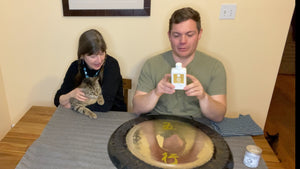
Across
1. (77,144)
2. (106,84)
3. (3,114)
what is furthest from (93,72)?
(3,114)

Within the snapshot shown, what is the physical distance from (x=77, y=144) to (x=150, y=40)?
960 mm

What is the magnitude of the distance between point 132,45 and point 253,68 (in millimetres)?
940

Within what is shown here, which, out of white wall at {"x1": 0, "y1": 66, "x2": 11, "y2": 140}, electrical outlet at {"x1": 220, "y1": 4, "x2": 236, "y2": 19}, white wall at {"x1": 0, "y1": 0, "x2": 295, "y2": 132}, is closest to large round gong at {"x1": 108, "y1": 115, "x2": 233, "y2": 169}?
white wall at {"x1": 0, "y1": 0, "x2": 295, "y2": 132}

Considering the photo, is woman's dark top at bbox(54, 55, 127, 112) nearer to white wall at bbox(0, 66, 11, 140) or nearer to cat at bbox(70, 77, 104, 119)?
cat at bbox(70, 77, 104, 119)

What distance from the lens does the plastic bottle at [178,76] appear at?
0.94 m

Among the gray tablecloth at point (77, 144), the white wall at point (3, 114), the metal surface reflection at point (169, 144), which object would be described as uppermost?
the metal surface reflection at point (169, 144)

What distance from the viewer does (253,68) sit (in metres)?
1.66

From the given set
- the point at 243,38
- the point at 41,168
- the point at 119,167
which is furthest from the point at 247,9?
the point at 41,168

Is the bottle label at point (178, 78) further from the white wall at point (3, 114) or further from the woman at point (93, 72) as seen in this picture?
the white wall at point (3, 114)

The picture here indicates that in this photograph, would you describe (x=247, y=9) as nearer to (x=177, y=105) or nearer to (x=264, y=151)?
(x=177, y=105)

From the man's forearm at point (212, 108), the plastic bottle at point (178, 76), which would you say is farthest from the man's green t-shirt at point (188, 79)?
the plastic bottle at point (178, 76)

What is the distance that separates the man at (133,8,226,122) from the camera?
1165mm

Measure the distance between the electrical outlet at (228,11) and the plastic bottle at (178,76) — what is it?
31.6 inches

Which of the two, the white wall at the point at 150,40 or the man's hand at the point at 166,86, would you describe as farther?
the white wall at the point at 150,40
